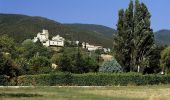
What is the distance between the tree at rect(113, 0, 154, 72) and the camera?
75.5 meters

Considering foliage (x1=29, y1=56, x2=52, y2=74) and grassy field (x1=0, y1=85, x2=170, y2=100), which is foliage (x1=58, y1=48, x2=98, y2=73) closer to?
foliage (x1=29, y1=56, x2=52, y2=74)

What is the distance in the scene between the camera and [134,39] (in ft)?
249

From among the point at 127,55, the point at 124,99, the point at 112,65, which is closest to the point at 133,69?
the point at 127,55

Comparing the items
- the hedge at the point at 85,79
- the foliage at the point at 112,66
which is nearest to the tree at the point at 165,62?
the foliage at the point at 112,66

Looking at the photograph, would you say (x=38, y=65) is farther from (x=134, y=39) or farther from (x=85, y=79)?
(x=85, y=79)

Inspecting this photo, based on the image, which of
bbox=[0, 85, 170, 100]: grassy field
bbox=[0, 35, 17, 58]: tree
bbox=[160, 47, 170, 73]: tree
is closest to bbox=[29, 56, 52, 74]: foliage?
bbox=[0, 35, 17, 58]: tree

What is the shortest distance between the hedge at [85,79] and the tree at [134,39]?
12.2 meters

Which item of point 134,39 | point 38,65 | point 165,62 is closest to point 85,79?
point 134,39

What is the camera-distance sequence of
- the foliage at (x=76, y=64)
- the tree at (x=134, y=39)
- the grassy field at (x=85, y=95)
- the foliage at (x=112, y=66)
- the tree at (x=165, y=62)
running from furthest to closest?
the foliage at (x=76, y=64), the tree at (x=165, y=62), the tree at (x=134, y=39), the foliage at (x=112, y=66), the grassy field at (x=85, y=95)

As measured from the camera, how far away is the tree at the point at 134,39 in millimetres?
75500

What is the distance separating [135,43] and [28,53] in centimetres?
7318

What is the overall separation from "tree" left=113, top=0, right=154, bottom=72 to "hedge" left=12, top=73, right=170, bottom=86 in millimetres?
12172

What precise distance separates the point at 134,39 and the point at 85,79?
1594 centimetres

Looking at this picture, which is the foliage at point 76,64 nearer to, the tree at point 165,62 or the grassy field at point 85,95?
the tree at point 165,62
